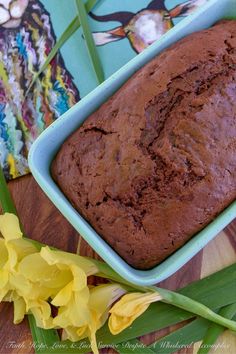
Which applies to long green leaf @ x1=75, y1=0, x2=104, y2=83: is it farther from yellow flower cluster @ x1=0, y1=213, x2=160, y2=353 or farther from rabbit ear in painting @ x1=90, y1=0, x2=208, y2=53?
yellow flower cluster @ x1=0, y1=213, x2=160, y2=353

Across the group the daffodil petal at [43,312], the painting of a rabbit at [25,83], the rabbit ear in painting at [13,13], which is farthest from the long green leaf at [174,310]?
the rabbit ear in painting at [13,13]

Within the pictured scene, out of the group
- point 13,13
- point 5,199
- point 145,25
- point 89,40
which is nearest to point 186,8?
point 145,25

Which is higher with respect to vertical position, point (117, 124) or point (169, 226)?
point (117, 124)

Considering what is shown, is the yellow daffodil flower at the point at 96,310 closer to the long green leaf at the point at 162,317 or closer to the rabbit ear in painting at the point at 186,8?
the long green leaf at the point at 162,317

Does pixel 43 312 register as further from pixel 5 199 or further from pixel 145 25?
pixel 145 25

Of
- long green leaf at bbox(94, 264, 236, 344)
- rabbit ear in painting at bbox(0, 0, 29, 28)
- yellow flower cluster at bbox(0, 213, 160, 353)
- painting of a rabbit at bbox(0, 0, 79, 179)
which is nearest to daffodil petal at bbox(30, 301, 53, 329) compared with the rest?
yellow flower cluster at bbox(0, 213, 160, 353)

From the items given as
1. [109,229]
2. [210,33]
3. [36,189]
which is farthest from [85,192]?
[210,33]

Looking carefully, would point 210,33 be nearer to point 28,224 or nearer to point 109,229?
point 109,229
